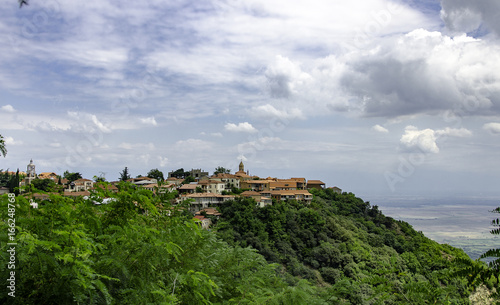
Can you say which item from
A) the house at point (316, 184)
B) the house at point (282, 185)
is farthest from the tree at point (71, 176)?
the house at point (316, 184)

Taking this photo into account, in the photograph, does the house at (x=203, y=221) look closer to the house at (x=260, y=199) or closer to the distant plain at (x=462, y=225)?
the distant plain at (x=462, y=225)

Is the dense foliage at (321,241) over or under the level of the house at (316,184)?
under

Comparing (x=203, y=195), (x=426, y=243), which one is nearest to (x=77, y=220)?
(x=203, y=195)

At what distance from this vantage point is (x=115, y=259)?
312 centimetres

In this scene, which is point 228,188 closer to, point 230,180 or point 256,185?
point 230,180

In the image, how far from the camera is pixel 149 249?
327 centimetres

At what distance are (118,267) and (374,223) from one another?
6214 centimetres

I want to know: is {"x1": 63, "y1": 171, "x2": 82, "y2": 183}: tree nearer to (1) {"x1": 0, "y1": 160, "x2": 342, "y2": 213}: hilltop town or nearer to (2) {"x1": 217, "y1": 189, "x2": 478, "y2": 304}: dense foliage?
(1) {"x1": 0, "y1": 160, "x2": 342, "y2": 213}: hilltop town

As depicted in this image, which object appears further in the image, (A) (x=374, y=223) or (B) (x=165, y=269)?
(A) (x=374, y=223)

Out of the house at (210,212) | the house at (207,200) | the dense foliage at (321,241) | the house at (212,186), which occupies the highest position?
the house at (212,186)

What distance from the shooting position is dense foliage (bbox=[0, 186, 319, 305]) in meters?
2.72

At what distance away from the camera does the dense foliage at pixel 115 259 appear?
107 inches

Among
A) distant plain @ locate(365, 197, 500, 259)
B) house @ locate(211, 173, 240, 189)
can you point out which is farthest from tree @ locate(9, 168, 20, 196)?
house @ locate(211, 173, 240, 189)

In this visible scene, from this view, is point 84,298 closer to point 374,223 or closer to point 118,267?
point 118,267
